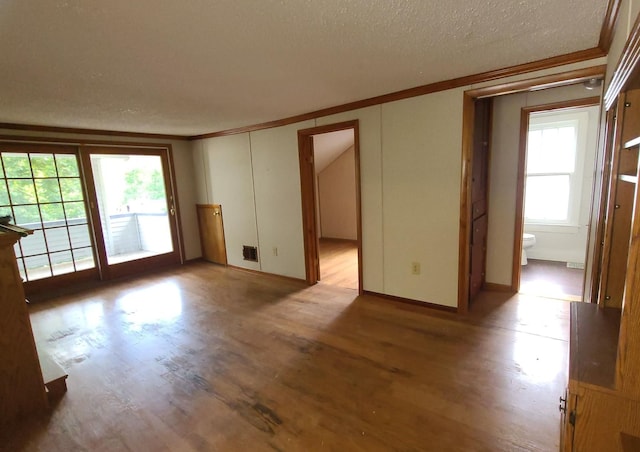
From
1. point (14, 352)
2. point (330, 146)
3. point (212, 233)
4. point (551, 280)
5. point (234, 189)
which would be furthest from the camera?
point (330, 146)

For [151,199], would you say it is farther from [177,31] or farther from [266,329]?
[177,31]

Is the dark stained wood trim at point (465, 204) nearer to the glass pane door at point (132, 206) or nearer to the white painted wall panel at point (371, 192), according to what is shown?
the white painted wall panel at point (371, 192)

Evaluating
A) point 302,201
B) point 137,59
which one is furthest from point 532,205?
point 137,59

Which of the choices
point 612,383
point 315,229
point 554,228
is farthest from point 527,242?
point 612,383

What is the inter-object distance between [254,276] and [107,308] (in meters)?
1.76

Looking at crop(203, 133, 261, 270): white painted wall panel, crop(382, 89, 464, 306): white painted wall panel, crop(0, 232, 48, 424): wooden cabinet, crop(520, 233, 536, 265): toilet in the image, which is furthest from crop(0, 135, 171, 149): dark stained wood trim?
crop(520, 233, 536, 265): toilet

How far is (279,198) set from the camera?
3963mm

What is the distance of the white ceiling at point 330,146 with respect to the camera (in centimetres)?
516

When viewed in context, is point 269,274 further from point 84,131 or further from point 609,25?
point 609,25

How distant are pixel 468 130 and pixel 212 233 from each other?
161 inches

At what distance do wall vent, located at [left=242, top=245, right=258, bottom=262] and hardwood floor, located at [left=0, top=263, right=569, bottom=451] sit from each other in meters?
1.15

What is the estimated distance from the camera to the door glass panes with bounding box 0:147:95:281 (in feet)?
11.9

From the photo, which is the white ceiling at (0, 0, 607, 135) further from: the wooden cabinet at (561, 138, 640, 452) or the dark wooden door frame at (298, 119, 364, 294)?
the wooden cabinet at (561, 138, 640, 452)

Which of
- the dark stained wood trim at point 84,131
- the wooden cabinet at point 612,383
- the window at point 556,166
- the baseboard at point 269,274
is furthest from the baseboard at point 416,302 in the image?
the dark stained wood trim at point 84,131
